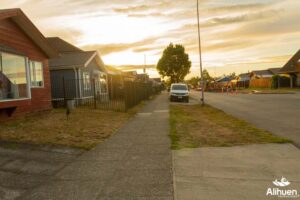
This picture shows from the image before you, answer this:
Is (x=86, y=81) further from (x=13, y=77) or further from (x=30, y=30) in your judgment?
(x=13, y=77)

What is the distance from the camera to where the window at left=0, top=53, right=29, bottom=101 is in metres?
14.2

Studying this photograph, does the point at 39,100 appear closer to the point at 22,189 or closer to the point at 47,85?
the point at 47,85

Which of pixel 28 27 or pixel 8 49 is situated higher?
pixel 28 27

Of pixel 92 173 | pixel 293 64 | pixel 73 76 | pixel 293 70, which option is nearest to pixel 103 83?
pixel 73 76

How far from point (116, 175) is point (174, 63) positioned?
83.7 meters

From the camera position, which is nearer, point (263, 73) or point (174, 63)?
point (174, 63)

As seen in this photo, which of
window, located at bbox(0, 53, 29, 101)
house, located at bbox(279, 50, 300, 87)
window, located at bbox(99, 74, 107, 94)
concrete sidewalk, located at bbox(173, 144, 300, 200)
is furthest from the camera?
house, located at bbox(279, 50, 300, 87)

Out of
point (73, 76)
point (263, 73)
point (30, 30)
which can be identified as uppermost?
point (30, 30)

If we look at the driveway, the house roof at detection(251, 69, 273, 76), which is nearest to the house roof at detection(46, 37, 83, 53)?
the driveway

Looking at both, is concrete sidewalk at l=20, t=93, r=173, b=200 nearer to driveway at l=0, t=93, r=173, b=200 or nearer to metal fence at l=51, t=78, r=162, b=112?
driveway at l=0, t=93, r=173, b=200

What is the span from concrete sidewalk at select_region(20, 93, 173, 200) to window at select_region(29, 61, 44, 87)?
9.45 m

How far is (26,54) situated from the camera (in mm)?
16750

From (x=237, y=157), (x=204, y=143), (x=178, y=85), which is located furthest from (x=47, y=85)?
(x=178, y=85)

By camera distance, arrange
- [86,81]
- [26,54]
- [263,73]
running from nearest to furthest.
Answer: [26,54], [86,81], [263,73]
